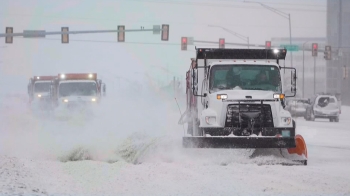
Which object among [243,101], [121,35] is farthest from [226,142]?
[121,35]

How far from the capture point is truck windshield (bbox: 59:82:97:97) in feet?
134

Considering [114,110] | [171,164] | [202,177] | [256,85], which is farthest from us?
[114,110]

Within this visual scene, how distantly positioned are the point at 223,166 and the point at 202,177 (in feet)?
7.62

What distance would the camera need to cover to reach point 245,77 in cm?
1839

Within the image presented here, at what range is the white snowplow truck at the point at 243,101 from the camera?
1683 centimetres

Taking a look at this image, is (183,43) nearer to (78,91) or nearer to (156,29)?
(156,29)

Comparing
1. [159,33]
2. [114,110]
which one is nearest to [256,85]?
[114,110]

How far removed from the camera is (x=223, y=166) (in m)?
16.5

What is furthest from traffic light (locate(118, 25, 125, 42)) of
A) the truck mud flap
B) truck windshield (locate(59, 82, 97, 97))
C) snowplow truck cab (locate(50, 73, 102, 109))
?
the truck mud flap

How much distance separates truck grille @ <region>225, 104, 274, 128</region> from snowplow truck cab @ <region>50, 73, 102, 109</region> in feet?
→ 76.1

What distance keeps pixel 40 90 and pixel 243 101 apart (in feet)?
113

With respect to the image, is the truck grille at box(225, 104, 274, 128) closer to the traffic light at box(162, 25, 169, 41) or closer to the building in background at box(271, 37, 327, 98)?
the traffic light at box(162, 25, 169, 41)

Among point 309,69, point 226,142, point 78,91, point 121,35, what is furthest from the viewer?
point 309,69

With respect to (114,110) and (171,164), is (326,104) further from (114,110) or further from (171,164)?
(171,164)
